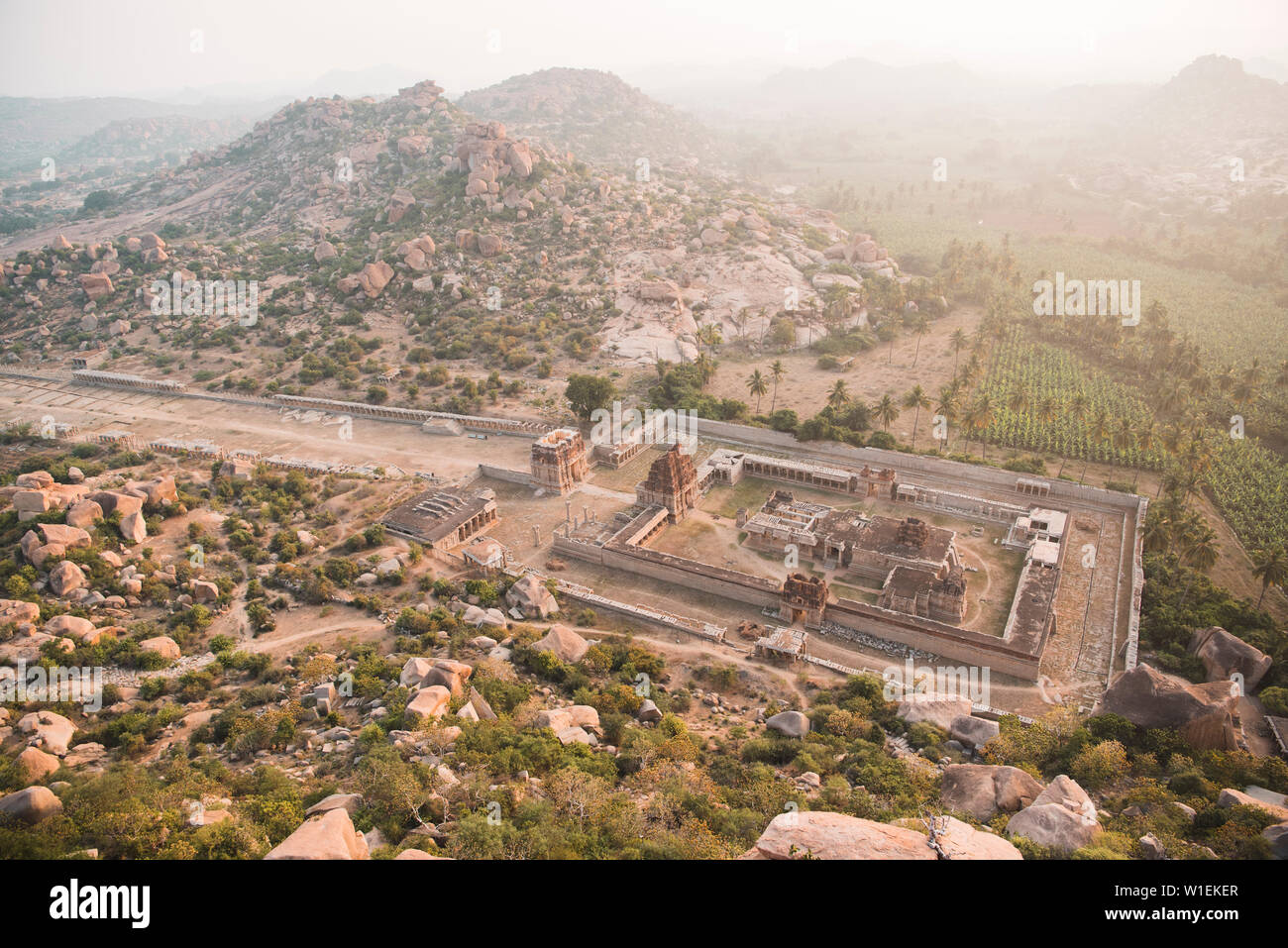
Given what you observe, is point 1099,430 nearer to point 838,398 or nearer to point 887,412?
point 887,412

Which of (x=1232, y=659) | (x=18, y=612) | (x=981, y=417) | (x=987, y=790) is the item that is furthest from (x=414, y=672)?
(x=981, y=417)

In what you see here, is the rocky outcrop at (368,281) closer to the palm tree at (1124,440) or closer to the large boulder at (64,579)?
the large boulder at (64,579)

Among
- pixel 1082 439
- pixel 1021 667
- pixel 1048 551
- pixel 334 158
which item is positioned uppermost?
pixel 334 158

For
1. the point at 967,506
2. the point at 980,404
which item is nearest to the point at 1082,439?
the point at 980,404

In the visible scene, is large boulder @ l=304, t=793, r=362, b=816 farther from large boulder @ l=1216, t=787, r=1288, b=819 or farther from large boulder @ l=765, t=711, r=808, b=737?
large boulder @ l=1216, t=787, r=1288, b=819

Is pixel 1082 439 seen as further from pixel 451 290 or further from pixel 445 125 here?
pixel 445 125

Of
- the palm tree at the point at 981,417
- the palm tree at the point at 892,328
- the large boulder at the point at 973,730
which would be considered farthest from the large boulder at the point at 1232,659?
the palm tree at the point at 892,328
